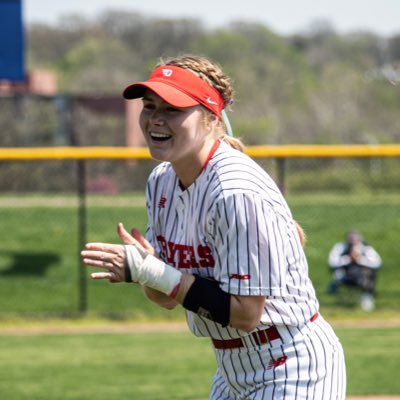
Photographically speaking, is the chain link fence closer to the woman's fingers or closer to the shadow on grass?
the shadow on grass

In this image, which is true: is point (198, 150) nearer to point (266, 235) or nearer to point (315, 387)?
point (266, 235)

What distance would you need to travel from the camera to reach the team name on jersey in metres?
3.49

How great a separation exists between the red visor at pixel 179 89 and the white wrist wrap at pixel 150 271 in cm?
53

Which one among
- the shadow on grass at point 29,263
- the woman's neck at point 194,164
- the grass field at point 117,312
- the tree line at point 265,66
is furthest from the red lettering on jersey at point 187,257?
the tree line at point 265,66

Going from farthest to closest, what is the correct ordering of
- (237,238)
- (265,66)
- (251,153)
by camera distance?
(265,66), (251,153), (237,238)

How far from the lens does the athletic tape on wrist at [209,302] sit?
10.9ft

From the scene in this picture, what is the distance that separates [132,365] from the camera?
27.9 ft

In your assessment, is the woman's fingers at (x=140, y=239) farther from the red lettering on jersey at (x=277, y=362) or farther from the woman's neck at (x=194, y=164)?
the red lettering on jersey at (x=277, y=362)

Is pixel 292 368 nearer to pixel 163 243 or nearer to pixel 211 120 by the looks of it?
pixel 163 243

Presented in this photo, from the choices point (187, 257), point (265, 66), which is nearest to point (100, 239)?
point (187, 257)

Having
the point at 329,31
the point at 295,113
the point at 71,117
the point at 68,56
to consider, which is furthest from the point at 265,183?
the point at 329,31

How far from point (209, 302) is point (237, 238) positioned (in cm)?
24

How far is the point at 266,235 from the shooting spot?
328 centimetres

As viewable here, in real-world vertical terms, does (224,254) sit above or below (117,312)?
above
